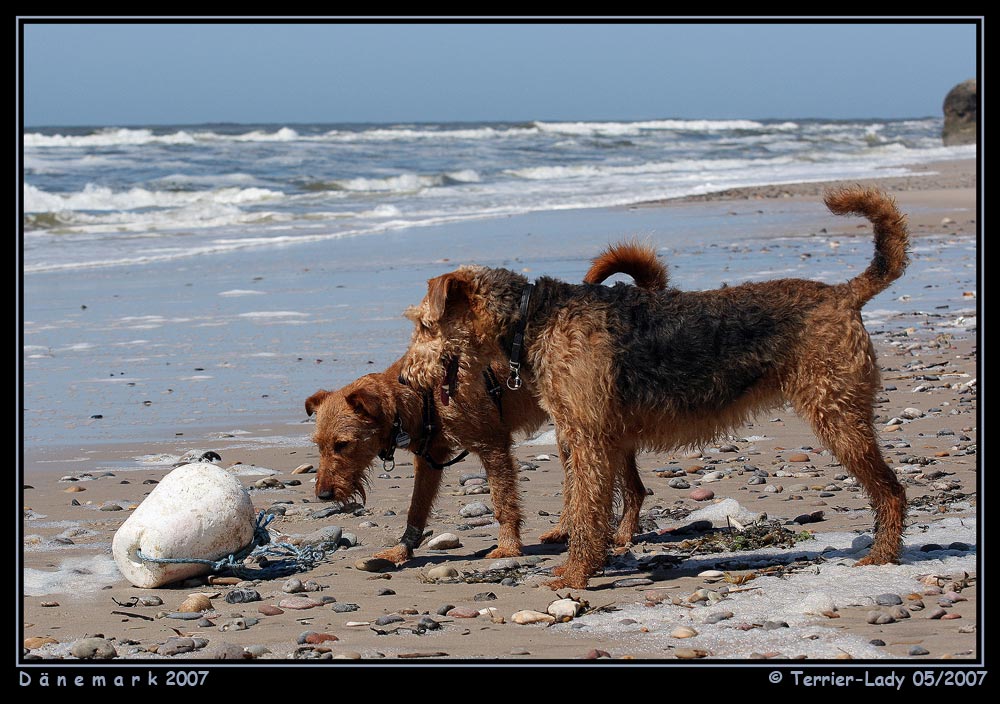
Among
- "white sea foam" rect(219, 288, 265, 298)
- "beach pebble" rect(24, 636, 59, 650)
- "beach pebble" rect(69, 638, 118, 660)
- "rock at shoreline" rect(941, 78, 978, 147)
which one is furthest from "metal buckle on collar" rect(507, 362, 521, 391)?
"rock at shoreline" rect(941, 78, 978, 147)

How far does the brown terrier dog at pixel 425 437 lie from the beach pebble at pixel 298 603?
0.71 metres

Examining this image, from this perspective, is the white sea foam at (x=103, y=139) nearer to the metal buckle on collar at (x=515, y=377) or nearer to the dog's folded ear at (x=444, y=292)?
the dog's folded ear at (x=444, y=292)

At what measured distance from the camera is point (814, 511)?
20.1ft

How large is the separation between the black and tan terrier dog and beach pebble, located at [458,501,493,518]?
1.51m

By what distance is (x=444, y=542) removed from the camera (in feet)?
19.4

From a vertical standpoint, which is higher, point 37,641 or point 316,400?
point 316,400

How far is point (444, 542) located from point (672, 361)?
176 cm

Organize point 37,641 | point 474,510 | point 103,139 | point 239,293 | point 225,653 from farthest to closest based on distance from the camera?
1. point 103,139
2. point 239,293
3. point 474,510
4. point 37,641
5. point 225,653

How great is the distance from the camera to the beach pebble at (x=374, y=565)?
18.1 ft

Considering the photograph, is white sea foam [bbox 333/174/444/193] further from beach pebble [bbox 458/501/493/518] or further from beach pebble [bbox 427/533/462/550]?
beach pebble [bbox 427/533/462/550]

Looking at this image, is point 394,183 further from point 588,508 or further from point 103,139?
point 588,508

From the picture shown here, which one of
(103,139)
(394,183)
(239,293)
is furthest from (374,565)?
(103,139)

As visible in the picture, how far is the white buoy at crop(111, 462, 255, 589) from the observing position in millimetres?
5176

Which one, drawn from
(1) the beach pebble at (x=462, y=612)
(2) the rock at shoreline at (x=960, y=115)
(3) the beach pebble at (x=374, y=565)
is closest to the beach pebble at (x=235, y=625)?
(1) the beach pebble at (x=462, y=612)
